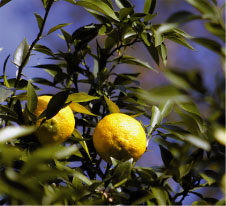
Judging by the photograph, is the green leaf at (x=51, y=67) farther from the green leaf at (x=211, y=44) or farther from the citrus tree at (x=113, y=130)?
the green leaf at (x=211, y=44)

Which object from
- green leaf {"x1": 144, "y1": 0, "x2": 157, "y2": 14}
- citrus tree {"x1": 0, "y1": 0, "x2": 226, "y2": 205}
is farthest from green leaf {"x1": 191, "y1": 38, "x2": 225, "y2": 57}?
green leaf {"x1": 144, "y1": 0, "x2": 157, "y2": 14}

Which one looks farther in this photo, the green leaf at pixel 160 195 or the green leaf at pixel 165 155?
the green leaf at pixel 165 155

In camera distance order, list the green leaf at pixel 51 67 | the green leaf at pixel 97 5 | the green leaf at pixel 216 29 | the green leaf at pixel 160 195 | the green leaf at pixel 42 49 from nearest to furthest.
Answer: the green leaf at pixel 216 29 < the green leaf at pixel 160 195 < the green leaf at pixel 97 5 < the green leaf at pixel 42 49 < the green leaf at pixel 51 67

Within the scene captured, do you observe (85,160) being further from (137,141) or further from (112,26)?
(112,26)

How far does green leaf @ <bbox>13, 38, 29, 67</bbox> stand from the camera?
41.2 inches

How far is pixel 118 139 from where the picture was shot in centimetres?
96

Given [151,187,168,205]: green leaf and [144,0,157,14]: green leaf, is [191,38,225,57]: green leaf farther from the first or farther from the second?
[144,0,157,14]: green leaf

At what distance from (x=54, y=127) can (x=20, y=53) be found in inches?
10.4

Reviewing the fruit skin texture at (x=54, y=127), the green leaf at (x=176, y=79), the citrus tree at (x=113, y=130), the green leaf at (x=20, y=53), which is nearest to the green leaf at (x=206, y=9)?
the citrus tree at (x=113, y=130)

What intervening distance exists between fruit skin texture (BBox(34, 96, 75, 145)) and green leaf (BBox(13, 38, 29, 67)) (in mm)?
147

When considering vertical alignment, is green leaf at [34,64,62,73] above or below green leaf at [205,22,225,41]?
below

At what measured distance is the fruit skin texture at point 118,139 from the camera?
960 millimetres

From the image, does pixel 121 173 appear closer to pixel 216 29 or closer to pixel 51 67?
pixel 216 29

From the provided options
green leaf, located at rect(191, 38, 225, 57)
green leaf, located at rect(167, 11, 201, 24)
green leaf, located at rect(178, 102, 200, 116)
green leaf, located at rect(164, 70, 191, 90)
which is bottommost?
green leaf, located at rect(178, 102, 200, 116)
